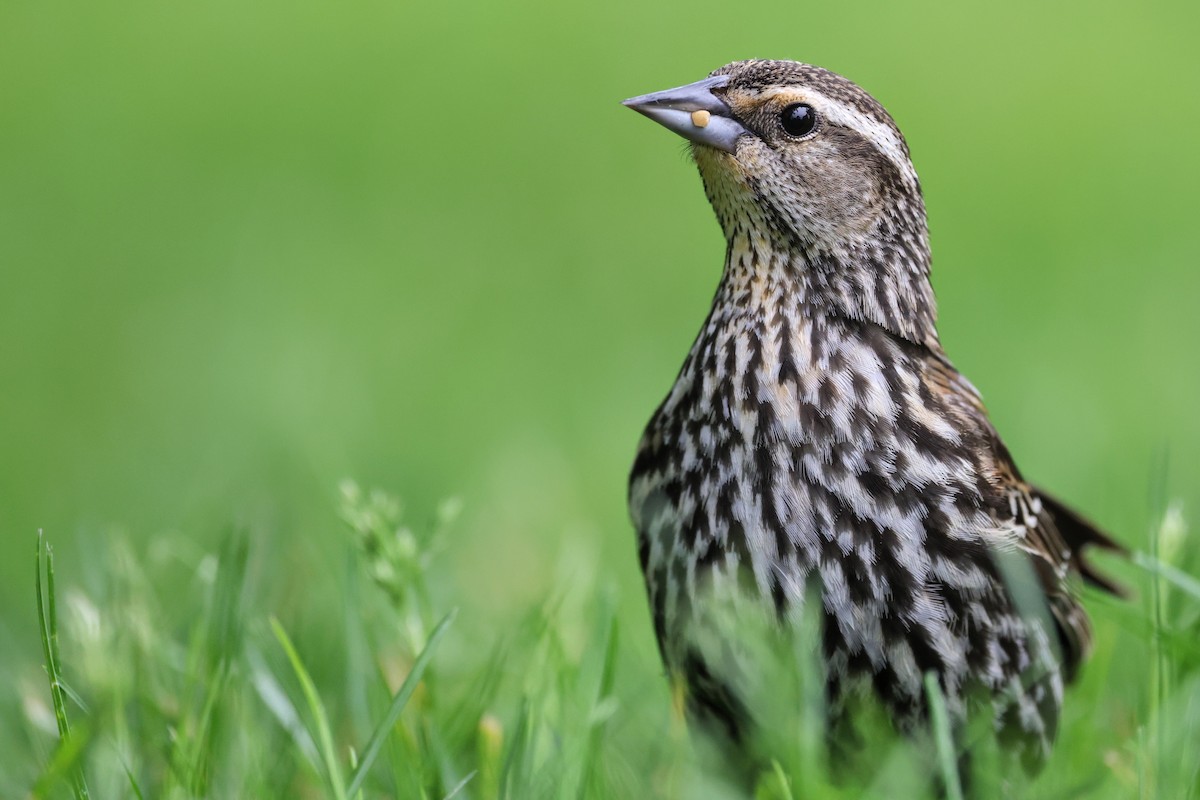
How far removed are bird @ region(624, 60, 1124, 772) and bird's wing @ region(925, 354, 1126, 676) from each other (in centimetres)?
1

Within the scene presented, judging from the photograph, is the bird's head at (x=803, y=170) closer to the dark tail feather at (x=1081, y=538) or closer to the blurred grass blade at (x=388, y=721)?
the dark tail feather at (x=1081, y=538)

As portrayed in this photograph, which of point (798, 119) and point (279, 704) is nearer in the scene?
point (279, 704)

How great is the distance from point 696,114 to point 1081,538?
1637 millimetres

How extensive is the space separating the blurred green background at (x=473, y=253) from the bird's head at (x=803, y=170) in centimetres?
140

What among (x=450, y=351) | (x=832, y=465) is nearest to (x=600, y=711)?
(x=832, y=465)

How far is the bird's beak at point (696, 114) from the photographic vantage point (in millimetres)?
3771

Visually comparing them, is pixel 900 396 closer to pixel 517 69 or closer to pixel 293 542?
pixel 293 542

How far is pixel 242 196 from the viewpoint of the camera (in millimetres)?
9047

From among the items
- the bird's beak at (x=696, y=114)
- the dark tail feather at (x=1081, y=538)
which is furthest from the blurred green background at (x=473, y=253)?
the bird's beak at (x=696, y=114)

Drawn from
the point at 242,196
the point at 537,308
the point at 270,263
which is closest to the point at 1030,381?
the point at 537,308

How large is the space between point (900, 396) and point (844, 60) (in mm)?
6678

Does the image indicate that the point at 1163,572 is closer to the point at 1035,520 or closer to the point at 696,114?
the point at 1035,520

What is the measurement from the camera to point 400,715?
3.58m

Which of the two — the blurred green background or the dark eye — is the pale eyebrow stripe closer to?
the dark eye
